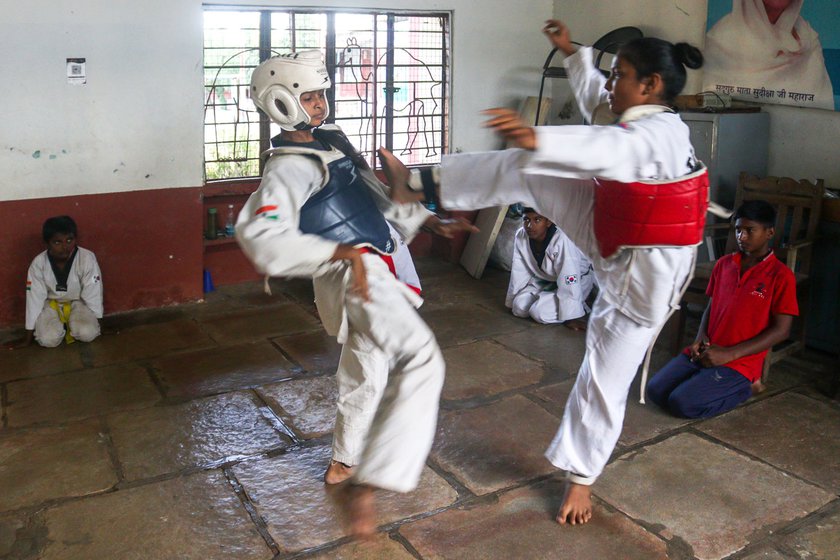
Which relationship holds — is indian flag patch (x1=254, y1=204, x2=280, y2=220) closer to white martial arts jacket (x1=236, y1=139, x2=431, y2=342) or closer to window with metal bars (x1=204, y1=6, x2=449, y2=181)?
white martial arts jacket (x1=236, y1=139, x2=431, y2=342)

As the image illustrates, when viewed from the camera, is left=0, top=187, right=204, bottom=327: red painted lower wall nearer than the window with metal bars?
Yes

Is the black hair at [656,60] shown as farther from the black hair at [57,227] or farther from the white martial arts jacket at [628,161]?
the black hair at [57,227]

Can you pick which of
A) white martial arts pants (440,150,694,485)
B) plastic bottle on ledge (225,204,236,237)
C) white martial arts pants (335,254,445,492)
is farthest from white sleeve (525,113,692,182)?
plastic bottle on ledge (225,204,236,237)

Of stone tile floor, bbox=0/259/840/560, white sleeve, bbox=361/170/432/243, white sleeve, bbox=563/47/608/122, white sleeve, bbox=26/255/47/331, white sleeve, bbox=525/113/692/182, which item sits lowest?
stone tile floor, bbox=0/259/840/560

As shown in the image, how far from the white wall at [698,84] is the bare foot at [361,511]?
350 cm

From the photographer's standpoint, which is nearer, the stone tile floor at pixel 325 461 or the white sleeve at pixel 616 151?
the white sleeve at pixel 616 151

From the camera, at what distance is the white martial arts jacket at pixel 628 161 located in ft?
7.00

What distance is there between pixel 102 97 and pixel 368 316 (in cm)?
298

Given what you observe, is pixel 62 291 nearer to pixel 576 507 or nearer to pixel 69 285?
pixel 69 285

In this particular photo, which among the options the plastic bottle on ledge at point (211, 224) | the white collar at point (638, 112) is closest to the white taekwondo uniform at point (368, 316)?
the white collar at point (638, 112)

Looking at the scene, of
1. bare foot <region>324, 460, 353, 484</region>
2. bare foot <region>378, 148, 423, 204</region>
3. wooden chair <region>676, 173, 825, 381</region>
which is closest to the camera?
bare foot <region>378, 148, 423, 204</region>

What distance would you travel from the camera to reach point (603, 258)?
2619 millimetres

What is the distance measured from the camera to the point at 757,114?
15.7 ft

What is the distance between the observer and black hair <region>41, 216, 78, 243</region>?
177 inches
